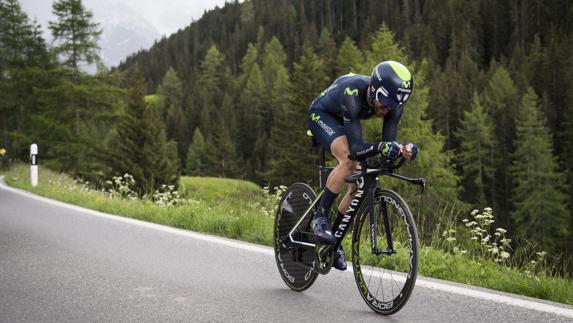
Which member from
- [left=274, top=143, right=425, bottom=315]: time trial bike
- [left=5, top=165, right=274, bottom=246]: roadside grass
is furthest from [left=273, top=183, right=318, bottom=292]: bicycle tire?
[left=5, top=165, right=274, bottom=246]: roadside grass

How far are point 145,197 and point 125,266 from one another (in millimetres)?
5281

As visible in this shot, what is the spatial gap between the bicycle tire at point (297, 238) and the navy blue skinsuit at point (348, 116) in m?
0.56

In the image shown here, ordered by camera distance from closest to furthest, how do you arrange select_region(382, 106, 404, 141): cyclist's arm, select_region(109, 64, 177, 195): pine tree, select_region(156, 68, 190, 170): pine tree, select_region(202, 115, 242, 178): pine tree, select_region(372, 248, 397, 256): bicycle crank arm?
1. select_region(372, 248, 397, 256): bicycle crank arm
2. select_region(382, 106, 404, 141): cyclist's arm
3. select_region(109, 64, 177, 195): pine tree
4. select_region(202, 115, 242, 178): pine tree
5. select_region(156, 68, 190, 170): pine tree

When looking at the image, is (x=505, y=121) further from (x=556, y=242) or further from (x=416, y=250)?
(x=416, y=250)

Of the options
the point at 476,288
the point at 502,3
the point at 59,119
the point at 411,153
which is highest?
the point at 502,3

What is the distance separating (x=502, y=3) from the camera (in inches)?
4712

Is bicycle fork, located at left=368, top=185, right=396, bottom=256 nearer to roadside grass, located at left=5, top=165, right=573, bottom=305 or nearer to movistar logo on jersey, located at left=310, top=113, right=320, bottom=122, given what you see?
movistar logo on jersey, located at left=310, top=113, right=320, bottom=122

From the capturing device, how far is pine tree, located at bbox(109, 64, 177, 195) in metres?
38.2

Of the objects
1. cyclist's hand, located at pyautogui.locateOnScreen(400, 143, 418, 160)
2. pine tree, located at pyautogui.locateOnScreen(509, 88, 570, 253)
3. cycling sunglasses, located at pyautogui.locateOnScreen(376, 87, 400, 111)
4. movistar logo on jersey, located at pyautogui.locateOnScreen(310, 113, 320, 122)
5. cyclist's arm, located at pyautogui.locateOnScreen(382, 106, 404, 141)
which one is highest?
cycling sunglasses, located at pyautogui.locateOnScreen(376, 87, 400, 111)

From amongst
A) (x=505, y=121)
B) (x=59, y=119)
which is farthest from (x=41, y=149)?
(x=505, y=121)

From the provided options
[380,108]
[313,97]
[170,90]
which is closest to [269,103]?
[170,90]

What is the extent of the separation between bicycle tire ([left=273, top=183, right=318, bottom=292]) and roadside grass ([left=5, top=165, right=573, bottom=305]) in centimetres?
102

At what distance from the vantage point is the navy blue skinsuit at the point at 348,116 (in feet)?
12.6

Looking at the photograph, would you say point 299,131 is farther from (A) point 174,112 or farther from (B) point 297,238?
(A) point 174,112
